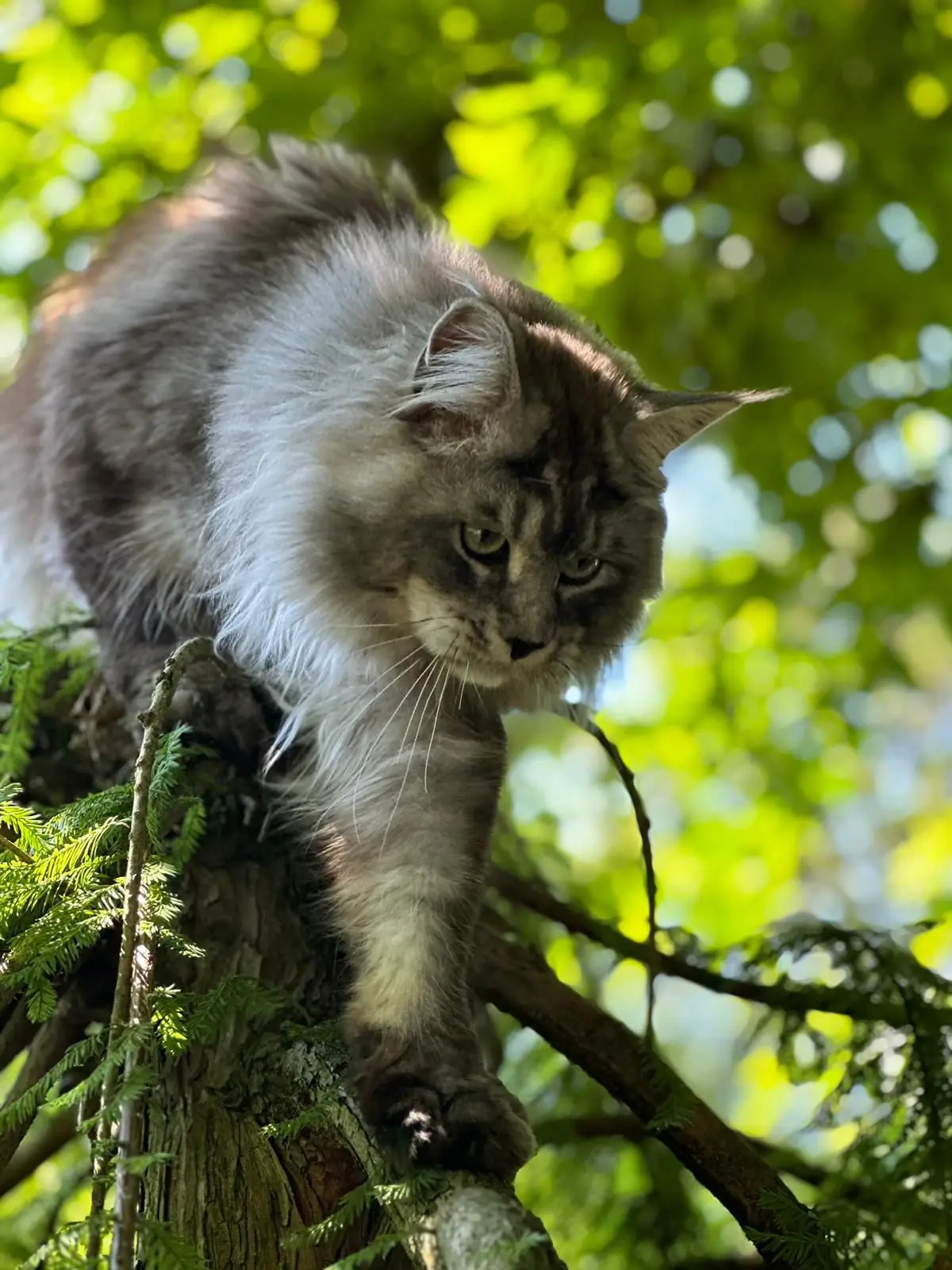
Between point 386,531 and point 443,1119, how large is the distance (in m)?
0.69

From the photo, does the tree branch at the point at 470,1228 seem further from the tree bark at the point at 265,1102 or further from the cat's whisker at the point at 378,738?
the cat's whisker at the point at 378,738

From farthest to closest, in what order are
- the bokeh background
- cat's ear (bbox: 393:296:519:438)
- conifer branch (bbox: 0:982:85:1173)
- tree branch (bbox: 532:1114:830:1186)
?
the bokeh background, tree branch (bbox: 532:1114:830:1186), cat's ear (bbox: 393:296:519:438), conifer branch (bbox: 0:982:85:1173)

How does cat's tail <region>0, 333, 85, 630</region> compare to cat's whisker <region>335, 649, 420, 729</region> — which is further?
cat's tail <region>0, 333, 85, 630</region>

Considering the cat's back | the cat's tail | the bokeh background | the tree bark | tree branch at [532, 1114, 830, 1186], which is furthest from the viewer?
the bokeh background

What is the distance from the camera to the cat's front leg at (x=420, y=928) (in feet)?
4.22

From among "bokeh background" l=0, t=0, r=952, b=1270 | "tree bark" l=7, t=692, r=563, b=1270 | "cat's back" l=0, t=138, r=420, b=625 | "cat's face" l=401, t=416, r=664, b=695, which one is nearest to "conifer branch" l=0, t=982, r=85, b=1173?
"tree bark" l=7, t=692, r=563, b=1270

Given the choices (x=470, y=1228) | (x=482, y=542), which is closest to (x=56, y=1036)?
(x=470, y=1228)

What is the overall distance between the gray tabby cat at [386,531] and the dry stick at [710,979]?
261mm

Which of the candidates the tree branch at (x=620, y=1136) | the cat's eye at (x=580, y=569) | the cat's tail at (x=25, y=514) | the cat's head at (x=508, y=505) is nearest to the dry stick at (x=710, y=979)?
the tree branch at (x=620, y=1136)

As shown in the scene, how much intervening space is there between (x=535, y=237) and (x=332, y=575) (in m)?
1.61

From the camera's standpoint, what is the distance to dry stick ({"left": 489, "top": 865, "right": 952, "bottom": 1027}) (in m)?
1.68

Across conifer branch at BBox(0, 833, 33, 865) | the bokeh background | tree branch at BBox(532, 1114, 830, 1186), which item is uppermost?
the bokeh background

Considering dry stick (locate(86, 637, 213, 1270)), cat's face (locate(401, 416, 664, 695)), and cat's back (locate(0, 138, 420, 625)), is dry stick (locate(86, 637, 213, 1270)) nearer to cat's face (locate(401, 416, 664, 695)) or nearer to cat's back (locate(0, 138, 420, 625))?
cat's face (locate(401, 416, 664, 695))

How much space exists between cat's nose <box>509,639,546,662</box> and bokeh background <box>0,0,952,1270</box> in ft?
2.17
